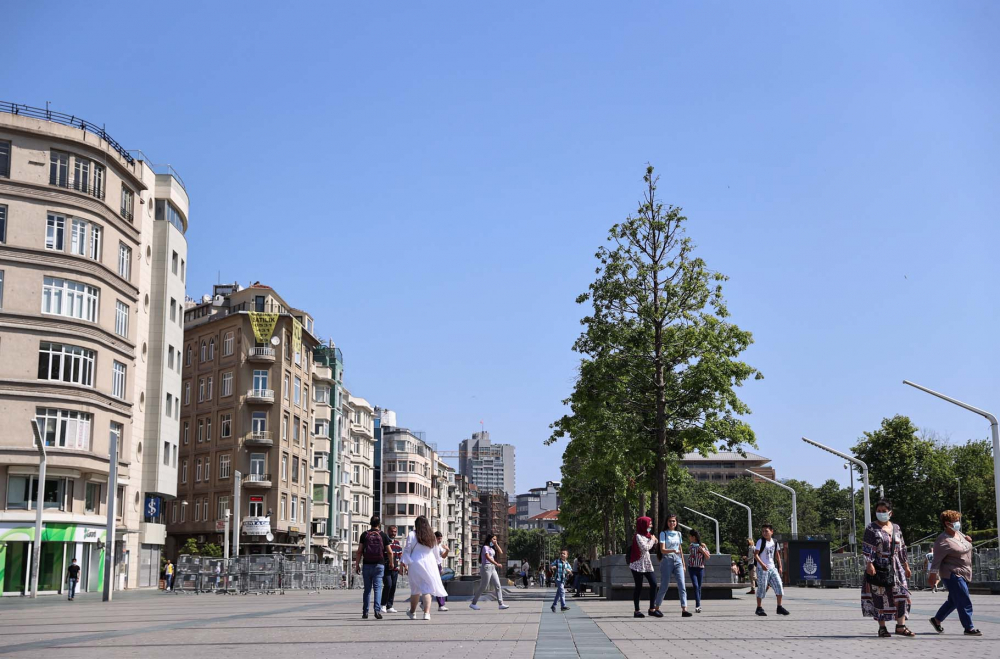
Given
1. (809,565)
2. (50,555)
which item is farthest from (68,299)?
(809,565)

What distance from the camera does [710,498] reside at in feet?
359

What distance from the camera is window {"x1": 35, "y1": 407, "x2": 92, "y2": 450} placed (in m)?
45.1

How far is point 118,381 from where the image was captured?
1984 inches

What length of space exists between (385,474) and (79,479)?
78.4 m

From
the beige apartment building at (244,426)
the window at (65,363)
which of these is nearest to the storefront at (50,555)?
the window at (65,363)

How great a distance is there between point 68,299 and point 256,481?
27266 millimetres

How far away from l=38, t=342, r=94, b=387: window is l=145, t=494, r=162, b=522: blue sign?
32.6 ft

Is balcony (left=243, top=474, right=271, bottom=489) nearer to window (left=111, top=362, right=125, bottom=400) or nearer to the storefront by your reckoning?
window (left=111, top=362, right=125, bottom=400)

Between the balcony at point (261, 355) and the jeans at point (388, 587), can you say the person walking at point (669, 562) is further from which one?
the balcony at point (261, 355)

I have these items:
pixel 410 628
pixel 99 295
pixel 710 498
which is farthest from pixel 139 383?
pixel 710 498

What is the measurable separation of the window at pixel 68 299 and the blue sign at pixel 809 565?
31608 mm

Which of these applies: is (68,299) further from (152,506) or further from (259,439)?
(259,439)

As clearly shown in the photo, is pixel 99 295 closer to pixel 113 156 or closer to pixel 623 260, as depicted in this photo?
pixel 113 156

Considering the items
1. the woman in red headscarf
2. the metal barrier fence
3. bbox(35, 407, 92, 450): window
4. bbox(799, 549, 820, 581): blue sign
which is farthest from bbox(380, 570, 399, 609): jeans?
bbox(35, 407, 92, 450): window
